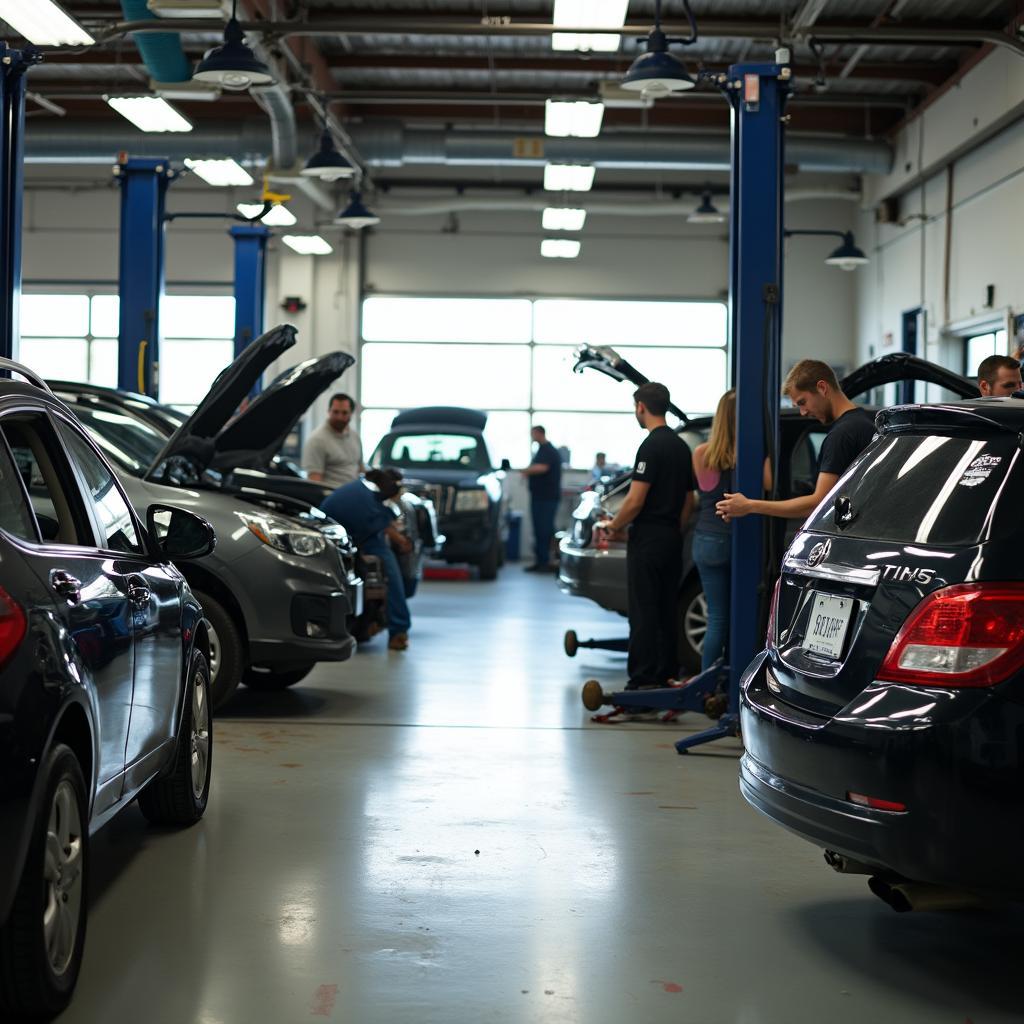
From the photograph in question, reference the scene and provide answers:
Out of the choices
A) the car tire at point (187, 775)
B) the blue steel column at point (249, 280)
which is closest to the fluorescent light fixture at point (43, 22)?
the car tire at point (187, 775)

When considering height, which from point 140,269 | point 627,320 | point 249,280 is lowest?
point 140,269

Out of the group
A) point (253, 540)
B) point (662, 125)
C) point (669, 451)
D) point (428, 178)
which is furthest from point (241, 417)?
point (428, 178)

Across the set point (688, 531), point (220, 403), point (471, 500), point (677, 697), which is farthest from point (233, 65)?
point (471, 500)

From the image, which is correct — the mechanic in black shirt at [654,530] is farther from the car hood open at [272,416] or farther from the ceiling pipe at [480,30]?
the ceiling pipe at [480,30]

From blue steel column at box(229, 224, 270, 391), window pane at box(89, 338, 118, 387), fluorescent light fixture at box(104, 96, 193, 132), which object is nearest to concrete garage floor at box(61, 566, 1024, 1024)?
fluorescent light fixture at box(104, 96, 193, 132)

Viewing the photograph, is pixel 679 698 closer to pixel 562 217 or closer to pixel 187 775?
pixel 187 775

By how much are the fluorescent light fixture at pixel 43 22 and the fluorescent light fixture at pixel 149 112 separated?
10.7 ft

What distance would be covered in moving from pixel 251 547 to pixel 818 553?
4023mm

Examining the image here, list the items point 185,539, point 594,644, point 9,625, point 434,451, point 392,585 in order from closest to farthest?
point 9,625
point 185,539
point 594,644
point 392,585
point 434,451

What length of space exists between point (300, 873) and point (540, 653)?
6.02 m

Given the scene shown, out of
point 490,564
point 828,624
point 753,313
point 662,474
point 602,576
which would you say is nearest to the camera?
point 828,624

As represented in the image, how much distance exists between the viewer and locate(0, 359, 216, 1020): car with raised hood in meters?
2.86

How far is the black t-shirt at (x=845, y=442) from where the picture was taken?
5.84 m

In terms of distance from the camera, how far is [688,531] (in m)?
8.68
